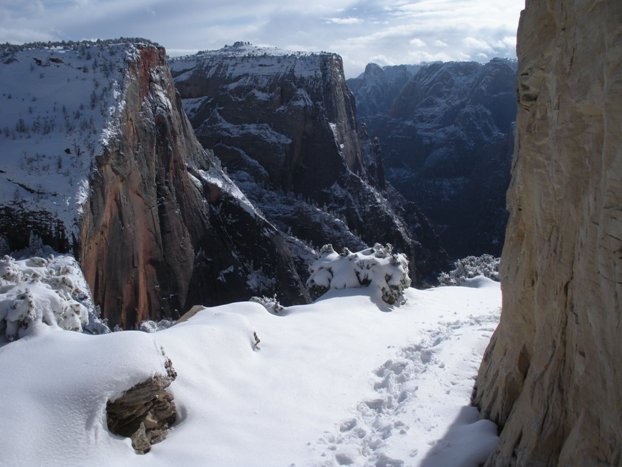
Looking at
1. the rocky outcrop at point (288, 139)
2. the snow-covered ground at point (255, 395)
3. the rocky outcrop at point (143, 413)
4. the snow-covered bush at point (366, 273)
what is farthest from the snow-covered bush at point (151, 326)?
the rocky outcrop at point (288, 139)

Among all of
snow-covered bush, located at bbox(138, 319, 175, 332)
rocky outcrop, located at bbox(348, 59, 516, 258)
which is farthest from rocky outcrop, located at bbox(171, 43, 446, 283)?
snow-covered bush, located at bbox(138, 319, 175, 332)

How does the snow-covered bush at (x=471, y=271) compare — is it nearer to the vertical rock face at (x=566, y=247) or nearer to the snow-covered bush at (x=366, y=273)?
the snow-covered bush at (x=366, y=273)

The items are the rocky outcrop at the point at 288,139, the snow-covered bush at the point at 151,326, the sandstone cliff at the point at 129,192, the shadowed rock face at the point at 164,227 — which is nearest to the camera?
the snow-covered bush at the point at 151,326

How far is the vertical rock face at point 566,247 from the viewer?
4.40m

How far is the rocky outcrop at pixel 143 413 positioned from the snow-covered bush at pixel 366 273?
35.7 ft

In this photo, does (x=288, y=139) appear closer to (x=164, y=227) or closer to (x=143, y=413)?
(x=164, y=227)

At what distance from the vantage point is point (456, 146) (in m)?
164

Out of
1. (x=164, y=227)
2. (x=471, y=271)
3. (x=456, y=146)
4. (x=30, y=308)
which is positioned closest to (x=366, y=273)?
(x=30, y=308)

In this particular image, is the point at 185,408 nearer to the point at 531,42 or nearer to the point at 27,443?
the point at 27,443

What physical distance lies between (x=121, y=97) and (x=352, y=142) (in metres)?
71.5

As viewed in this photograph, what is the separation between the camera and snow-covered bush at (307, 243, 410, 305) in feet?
59.4

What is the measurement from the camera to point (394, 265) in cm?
1869

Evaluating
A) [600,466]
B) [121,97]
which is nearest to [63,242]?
[121,97]

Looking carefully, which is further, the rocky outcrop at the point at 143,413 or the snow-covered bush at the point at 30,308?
the snow-covered bush at the point at 30,308
